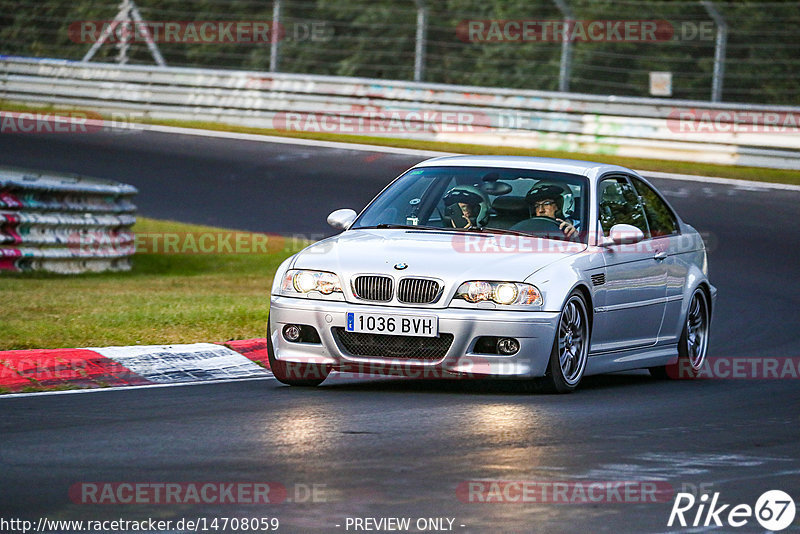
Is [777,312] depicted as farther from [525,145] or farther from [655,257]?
[525,145]

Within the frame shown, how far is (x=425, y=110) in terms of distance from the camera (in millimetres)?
25547

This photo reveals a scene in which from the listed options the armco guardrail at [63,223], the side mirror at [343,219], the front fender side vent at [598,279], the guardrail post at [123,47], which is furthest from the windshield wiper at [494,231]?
the guardrail post at [123,47]

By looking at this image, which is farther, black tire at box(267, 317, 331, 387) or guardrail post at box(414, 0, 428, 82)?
guardrail post at box(414, 0, 428, 82)

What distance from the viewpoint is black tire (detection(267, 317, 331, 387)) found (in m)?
8.98

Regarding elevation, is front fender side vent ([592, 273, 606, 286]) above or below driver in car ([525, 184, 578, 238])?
below

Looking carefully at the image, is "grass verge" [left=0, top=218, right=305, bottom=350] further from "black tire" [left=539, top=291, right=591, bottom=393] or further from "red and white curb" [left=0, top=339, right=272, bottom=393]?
"black tire" [left=539, top=291, right=591, bottom=393]

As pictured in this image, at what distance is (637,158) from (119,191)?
1010 cm

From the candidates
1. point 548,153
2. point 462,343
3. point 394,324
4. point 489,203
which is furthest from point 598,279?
point 548,153

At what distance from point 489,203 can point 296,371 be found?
5.42ft

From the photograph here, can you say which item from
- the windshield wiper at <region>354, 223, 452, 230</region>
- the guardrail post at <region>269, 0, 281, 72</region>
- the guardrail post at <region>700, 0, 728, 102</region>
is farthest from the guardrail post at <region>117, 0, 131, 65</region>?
the windshield wiper at <region>354, 223, 452, 230</region>

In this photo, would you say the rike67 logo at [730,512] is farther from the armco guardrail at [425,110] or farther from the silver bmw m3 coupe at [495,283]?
the armco guardrail at [425,110]

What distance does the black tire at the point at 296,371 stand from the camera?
8984 mm

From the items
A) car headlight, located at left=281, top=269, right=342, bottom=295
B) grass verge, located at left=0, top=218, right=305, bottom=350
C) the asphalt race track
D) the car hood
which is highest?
the car hood

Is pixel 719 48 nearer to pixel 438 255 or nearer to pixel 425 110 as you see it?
pixel 425 110
